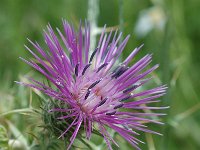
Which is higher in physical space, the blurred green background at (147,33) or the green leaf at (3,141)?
the blurred green background at (147,33)

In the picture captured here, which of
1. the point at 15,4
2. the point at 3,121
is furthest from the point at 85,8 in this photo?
the point at 3,121

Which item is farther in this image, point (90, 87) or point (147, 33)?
point (147, 33)

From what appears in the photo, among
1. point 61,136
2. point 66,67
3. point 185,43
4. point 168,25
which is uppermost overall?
point 185,43

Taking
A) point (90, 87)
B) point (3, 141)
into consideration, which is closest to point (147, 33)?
point (90, 87)

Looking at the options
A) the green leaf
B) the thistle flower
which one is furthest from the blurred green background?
the green leaf

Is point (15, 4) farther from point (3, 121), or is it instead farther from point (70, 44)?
point (70, 44)

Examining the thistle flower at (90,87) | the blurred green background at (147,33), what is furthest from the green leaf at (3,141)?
the blurred green background at (147,33)

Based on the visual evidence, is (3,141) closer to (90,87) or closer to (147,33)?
(90,87)

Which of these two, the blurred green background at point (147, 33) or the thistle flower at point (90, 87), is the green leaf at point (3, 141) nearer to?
the thistle flower at point (90, 87)
